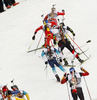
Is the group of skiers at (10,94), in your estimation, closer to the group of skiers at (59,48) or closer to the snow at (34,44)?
the snow at (34,44)

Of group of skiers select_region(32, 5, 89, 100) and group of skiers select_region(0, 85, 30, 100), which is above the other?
group of skiers select_region(32, 5, 89, 100)

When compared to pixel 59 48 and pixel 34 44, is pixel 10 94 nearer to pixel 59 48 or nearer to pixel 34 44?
pixel 59 48

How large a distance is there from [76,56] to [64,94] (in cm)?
206

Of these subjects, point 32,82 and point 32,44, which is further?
point 32,44

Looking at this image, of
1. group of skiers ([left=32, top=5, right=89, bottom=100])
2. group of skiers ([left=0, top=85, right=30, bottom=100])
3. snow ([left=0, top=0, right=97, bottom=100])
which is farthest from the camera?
snow ([left=0, top=0, right=97, bottom=100])

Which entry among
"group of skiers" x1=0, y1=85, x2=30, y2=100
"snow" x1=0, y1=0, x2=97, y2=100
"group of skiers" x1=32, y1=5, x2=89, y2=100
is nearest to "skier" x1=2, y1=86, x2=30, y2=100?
"group of skiers" x1=0, y1=85, x2=30, y2=100

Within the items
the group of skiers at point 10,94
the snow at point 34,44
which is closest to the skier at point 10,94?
the group of skiers at point 10,94

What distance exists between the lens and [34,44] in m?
13.4

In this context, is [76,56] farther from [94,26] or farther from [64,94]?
[94,26]

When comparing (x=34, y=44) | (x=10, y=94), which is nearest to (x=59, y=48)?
(x=10, y=94)

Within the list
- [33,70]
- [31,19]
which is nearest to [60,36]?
[33,70]

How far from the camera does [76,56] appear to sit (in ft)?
32.2

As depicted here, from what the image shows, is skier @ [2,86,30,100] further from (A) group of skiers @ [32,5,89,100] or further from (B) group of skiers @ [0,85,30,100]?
(A) group of skiers @ [32,5,89,100]

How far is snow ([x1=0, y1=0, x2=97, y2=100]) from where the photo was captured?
352 inches
